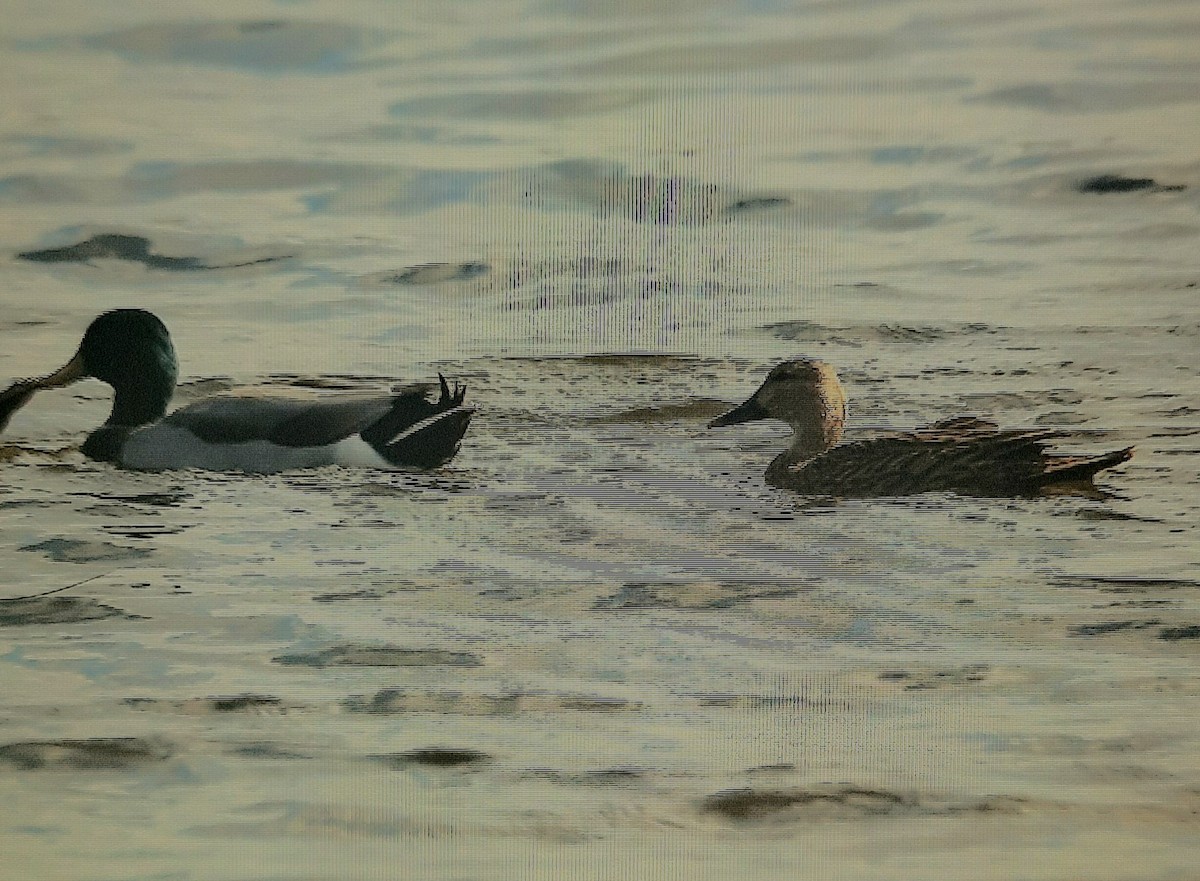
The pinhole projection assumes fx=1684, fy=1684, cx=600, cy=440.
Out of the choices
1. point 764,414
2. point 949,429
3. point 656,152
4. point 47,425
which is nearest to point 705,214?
point 656,152

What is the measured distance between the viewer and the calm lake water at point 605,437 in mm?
2477

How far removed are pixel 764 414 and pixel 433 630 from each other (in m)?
0.61

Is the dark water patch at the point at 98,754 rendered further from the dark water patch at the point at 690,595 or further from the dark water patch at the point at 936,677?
the dark water patch at the point at 936,677

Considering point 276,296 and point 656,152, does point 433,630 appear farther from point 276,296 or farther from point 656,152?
point 656,152

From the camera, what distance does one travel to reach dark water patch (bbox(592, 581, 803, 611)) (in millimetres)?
2527

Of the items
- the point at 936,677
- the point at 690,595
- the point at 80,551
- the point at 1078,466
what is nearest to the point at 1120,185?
the point at 1078,466

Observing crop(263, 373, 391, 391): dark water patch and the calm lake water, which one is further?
crop(263, 373, 391, 391): dark water patch

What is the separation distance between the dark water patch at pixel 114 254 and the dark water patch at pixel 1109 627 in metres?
1.44

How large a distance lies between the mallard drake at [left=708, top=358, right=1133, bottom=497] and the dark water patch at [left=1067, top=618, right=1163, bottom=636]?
21 centimetres

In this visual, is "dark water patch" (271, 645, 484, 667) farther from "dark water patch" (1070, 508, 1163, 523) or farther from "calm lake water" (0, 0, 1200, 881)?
"dark water patch" (1070, 508, 1163, 523)

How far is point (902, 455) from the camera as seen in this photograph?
105 inches

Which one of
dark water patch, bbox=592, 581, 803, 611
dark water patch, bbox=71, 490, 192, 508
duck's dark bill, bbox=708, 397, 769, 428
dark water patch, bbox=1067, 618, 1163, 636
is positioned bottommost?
dark water patch, bbox=1067, 618, 1163, 636

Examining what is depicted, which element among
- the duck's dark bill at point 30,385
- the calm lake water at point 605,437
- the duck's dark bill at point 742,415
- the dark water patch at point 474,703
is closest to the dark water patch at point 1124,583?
the calm lake water at point 605,437

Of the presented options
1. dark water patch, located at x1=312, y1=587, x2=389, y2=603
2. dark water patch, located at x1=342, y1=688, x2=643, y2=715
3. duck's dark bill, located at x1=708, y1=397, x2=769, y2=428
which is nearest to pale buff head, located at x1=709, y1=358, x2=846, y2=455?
duck's dark bill, located at x1=708, y1=397, x2=769, y2=428
